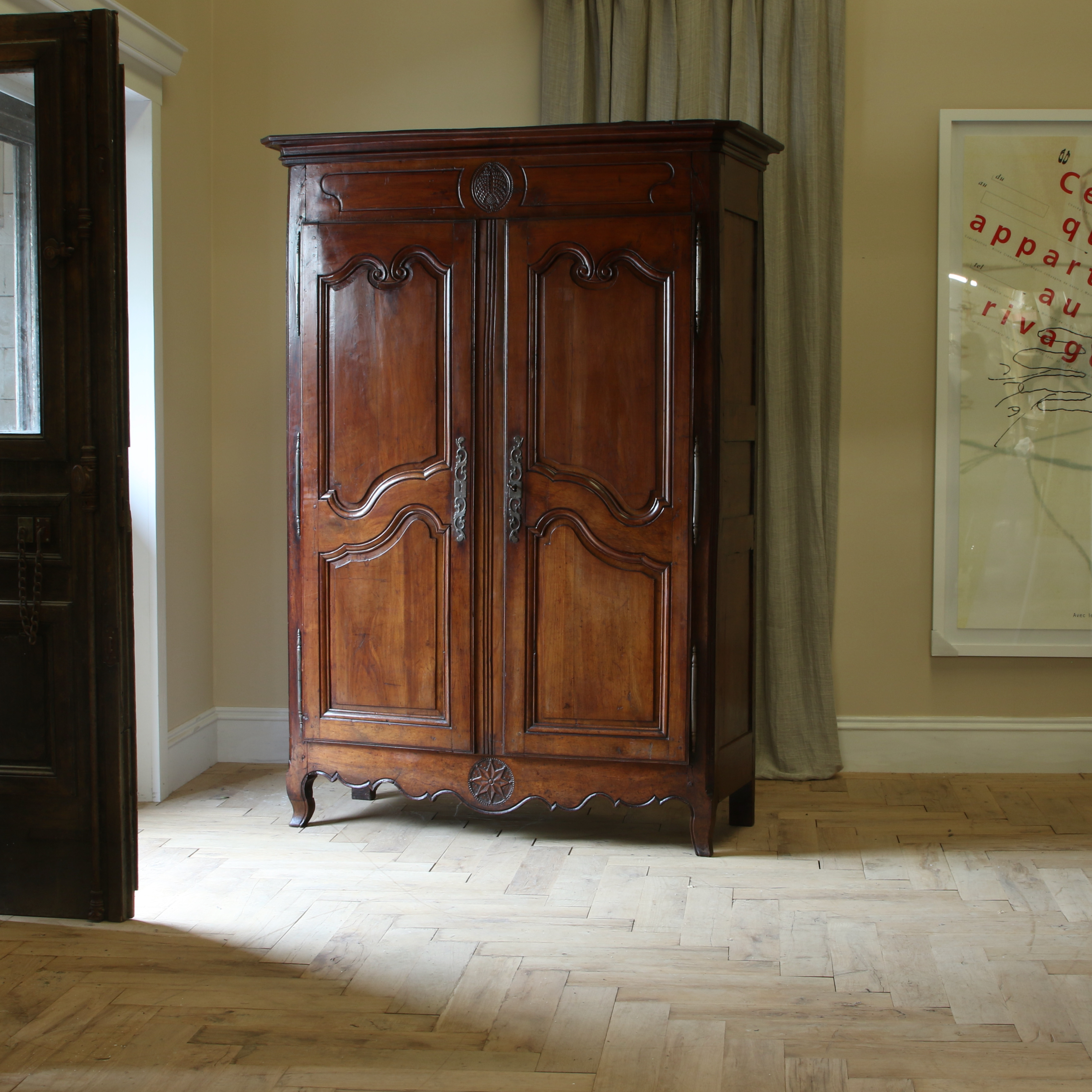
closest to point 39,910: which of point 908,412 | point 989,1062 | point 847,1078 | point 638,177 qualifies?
point 847,1078

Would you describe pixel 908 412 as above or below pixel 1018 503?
above

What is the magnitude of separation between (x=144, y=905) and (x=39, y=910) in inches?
9.4

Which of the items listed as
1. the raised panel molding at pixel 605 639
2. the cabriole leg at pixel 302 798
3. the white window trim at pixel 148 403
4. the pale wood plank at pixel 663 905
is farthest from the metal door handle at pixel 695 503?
the white window trim at pixel 148 403

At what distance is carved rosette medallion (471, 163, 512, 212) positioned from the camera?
324cm

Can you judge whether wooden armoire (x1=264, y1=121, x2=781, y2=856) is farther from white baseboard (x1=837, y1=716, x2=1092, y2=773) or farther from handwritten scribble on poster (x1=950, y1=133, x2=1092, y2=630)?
handwritten scribble on poster (x1=950, y1=133, x2=1092, y2=630)

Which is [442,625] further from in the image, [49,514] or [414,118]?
[414,118]

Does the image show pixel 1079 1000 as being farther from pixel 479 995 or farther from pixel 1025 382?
pixel 1025 382

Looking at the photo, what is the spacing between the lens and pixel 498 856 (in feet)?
10.8

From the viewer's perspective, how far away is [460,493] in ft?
10.9

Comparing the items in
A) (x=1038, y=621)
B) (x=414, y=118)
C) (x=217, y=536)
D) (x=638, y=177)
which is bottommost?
(x=1038, y=621)

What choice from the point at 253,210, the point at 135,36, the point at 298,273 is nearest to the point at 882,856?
the point at 298,273

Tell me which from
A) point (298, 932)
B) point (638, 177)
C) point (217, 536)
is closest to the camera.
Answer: point (298, 932)

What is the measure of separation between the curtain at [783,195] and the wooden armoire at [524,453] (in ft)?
1.50

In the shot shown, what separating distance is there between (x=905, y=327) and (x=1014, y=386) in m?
0.41
